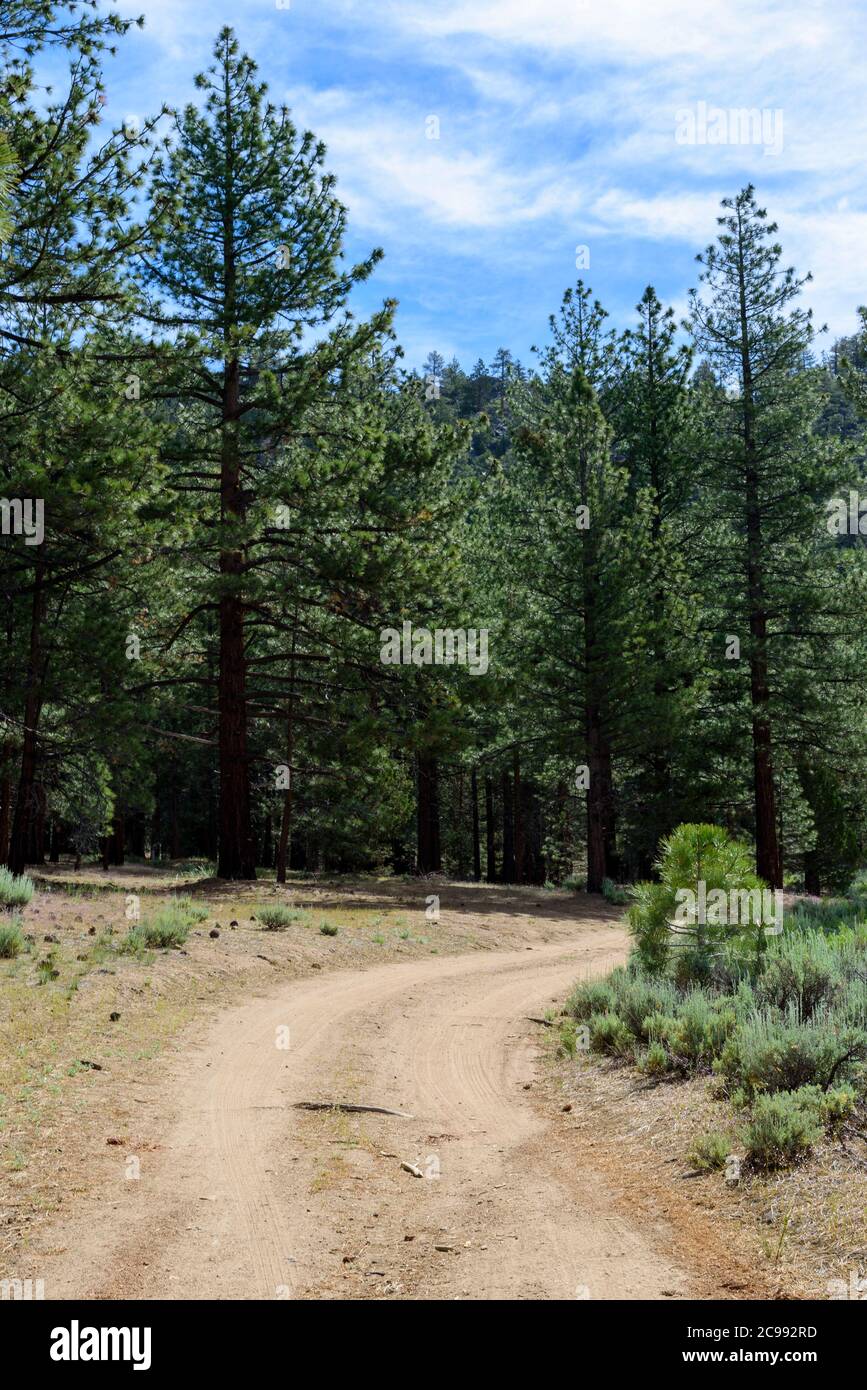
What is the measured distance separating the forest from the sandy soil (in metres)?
6.81

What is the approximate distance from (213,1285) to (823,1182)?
326cm

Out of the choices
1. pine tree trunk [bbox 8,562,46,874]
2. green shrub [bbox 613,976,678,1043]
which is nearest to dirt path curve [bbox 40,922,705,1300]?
green shrub [bbox 613,976,678,1043]

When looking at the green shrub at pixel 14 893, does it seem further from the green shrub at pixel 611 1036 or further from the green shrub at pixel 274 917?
the green shrub at pixel 611 1036

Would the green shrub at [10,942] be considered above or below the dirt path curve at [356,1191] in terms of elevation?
above

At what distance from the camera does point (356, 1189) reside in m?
6.18

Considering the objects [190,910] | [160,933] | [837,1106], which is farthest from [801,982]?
[190,910]

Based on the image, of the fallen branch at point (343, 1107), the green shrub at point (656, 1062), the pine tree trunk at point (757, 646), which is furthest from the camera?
the pine tree trunk at point (757, 646)

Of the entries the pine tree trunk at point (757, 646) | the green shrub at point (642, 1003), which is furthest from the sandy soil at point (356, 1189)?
the pine tree trunk at point (757, 646)

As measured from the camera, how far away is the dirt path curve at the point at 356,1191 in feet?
15.7

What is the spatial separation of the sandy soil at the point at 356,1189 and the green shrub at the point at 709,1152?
572 millimetres

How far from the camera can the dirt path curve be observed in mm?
4777

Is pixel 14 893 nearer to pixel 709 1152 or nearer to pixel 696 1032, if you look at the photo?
pixel 696 1032
